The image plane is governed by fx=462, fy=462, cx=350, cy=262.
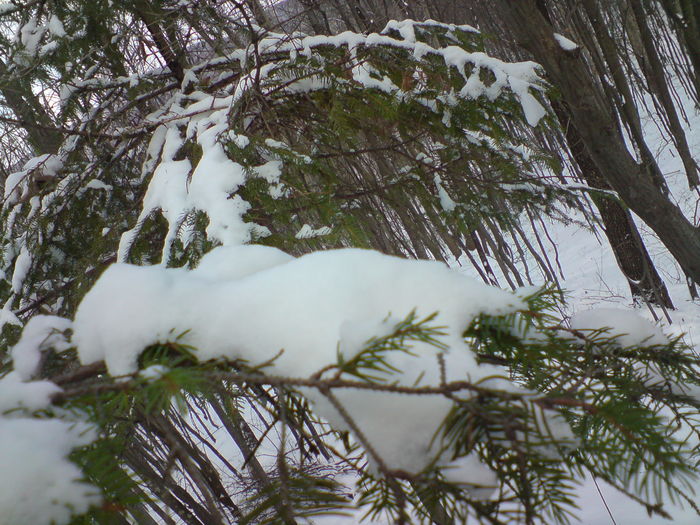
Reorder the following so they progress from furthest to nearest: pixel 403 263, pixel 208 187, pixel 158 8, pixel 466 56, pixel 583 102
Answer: pixel 158 8 < pixel 583 102 < pixel 466 56 < pixel 208 187 < pixel 403 263

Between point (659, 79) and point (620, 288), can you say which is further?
point (620, 288)

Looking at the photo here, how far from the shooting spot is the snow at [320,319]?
450 millimetres

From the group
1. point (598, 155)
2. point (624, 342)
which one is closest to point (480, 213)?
point (598, 155)

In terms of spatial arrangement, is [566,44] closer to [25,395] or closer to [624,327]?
[624,327]

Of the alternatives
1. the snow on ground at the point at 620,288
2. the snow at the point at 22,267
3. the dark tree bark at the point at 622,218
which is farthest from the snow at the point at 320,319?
the dark tree bark at the point at 622,218

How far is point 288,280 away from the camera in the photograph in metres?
0.58

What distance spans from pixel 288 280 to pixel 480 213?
166 cm

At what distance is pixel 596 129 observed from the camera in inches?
73.4

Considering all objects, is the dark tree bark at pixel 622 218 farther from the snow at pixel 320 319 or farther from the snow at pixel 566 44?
the snow at pixel 320 319

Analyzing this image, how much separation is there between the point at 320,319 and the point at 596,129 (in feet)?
5.90

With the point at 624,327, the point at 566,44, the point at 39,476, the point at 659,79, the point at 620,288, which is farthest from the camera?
the point at 620,288

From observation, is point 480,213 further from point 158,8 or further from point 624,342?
point 158,8

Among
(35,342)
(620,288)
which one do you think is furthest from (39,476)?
(620,288)

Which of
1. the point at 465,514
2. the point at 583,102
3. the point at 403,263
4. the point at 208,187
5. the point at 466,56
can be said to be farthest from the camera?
the point at 583,102
